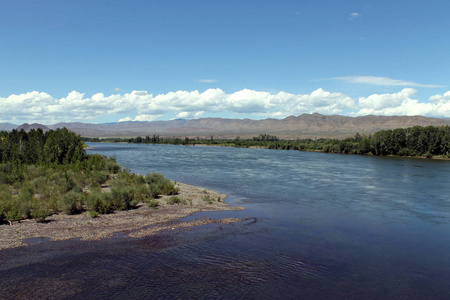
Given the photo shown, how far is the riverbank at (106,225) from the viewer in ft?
42.2

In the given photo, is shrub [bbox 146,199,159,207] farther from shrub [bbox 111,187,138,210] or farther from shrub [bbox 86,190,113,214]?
shrub [bbox 86,190,113,214]

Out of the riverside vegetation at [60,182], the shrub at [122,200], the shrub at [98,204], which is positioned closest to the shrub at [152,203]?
the riverside vegetation at [60,182]

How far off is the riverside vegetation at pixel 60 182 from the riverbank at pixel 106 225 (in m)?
0.50

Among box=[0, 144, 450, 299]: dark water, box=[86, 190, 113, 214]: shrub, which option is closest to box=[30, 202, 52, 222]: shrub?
box=[86, 190, 113, 214]: shrub

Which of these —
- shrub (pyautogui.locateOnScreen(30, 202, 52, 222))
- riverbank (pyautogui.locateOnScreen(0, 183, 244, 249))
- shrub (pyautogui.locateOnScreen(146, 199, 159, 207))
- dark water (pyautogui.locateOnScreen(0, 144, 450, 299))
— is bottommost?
dark water (pyautogui.locateOnScreen(0, 144, 450, 299))

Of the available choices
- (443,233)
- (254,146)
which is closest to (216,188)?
(443,233)

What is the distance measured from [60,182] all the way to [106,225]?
903 centimetres

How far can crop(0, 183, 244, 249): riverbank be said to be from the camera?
12852 millimetres

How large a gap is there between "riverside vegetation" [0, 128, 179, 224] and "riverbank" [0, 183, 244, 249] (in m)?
0.50

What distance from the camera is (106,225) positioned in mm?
14422

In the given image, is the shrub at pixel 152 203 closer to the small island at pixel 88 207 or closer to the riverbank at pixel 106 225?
the small island at pixel 88 207

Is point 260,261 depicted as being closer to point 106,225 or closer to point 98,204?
point 106,225

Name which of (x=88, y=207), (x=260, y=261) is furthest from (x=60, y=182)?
(x=260, y=261)

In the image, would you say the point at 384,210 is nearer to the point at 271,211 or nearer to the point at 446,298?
the point at 271,211
